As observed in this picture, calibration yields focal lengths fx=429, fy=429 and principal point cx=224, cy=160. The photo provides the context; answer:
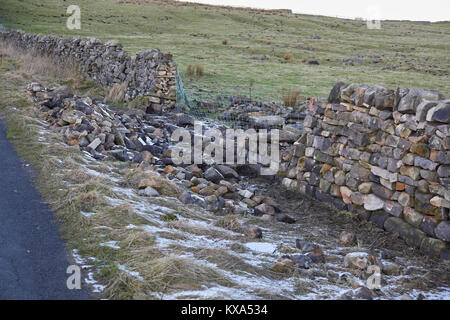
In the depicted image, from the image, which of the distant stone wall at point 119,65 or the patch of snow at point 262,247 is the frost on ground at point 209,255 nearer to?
the patch of snow at point 262,247

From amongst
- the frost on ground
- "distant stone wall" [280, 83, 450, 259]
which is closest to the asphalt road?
the frost on ground

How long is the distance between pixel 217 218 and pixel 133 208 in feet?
3.90

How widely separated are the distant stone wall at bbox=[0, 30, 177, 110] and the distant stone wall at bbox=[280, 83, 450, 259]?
6.58m

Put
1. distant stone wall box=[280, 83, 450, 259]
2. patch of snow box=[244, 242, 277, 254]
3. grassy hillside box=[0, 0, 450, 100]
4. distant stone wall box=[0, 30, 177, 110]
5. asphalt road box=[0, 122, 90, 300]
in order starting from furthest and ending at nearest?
grassy hillside box=[0, 0, 450, 100], distant stone wall box=[0, 30, 177, 110], distant stone wall box=[280, 83, 450, 259], patch of snow box=[244, 242, 277, 254], asphalt road box=[0, 122, 90, 300]

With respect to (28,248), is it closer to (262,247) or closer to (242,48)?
(262,247)

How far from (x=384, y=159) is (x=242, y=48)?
90.1 feet

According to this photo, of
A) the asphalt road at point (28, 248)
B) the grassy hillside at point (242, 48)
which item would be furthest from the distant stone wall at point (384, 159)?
the grassy hillside at point (242, 48)

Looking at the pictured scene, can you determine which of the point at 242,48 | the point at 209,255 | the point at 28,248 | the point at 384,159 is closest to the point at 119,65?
the point at 384,159

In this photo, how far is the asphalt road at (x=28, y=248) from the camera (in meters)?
3.84

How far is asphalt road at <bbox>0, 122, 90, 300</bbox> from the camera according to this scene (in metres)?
3.84

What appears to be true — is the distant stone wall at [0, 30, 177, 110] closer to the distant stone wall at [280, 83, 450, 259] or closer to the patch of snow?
the distant stone wall at [280, 83, 450, 259]

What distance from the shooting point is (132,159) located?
27.2ft

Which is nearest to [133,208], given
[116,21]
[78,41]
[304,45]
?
[78,41]

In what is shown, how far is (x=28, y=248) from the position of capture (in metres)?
4.56
